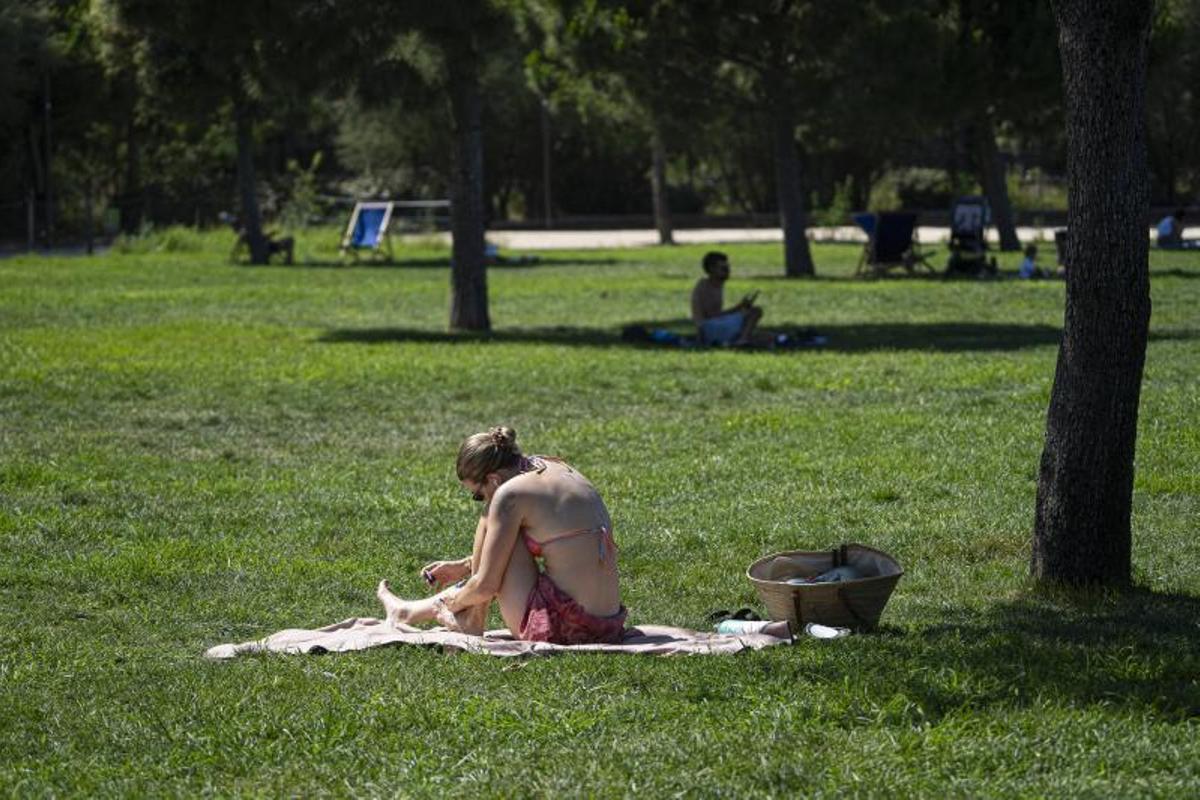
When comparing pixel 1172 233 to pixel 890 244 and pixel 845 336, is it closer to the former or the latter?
pixel 890 244

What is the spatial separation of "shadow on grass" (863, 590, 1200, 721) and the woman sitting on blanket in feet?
3.44

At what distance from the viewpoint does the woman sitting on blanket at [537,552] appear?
7094 mm

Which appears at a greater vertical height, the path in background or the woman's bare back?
the woman's bare back

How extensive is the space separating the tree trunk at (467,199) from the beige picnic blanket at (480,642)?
44.8 feet

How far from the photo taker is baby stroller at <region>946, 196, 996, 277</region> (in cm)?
2991

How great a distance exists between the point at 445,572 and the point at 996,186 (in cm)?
3090

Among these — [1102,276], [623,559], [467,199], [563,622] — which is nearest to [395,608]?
[563,622]

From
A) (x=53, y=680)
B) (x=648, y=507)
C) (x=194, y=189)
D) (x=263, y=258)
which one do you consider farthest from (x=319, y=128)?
(x=53, y=680)

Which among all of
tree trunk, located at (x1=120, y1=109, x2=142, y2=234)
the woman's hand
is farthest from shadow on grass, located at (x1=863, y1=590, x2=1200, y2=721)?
tree trunk, located at (x1=120, y1=109, x2=142, y2=234)

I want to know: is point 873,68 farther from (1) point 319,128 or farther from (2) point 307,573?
(1) point 319,128

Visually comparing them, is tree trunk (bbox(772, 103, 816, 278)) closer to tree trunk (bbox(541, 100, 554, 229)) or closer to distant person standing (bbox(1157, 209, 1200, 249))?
distant person standing (bbox(1157, 209, 1200, 249))

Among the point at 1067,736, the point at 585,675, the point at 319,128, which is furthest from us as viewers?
the point at 319,128

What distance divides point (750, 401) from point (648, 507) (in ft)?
14.7

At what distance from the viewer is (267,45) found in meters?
20.2
